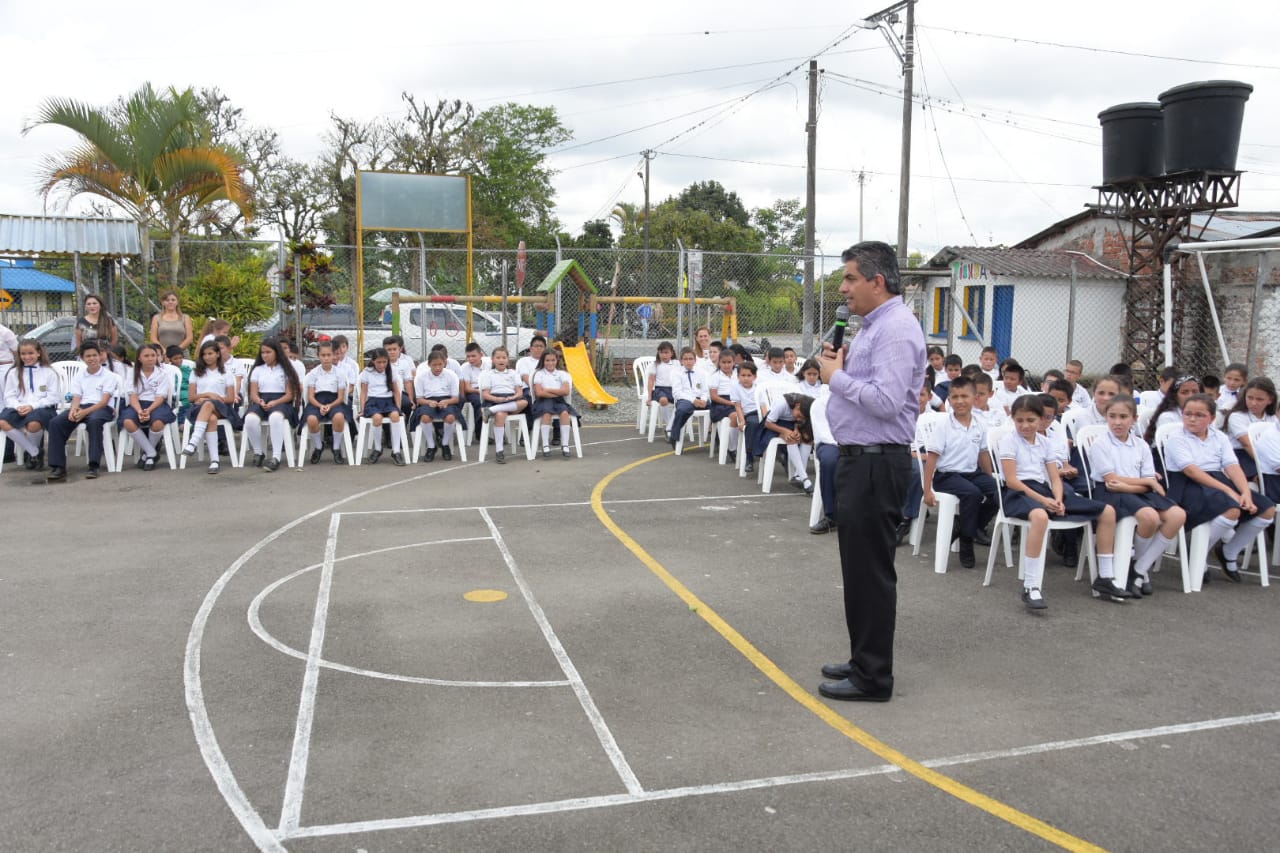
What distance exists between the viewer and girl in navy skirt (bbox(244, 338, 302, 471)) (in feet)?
38.0

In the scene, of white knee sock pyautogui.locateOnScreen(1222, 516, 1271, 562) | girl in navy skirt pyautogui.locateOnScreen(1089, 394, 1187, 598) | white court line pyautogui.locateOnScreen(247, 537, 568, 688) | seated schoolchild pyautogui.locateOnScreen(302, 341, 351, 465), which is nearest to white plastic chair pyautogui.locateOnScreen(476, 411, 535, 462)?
seated schoolchild pyautogui.locateOnScreen(302, 341, 351, 465)

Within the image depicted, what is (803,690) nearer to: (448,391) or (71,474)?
(448,391)

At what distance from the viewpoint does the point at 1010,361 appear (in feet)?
34.0

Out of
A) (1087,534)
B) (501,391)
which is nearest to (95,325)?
(501,391)

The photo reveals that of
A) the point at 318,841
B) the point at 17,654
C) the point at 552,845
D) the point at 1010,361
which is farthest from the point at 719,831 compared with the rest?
the point at 1010,361

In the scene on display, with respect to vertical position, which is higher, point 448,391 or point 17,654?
point 448,391

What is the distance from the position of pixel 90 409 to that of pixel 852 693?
923 centimetres

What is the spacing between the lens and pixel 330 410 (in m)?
11.9

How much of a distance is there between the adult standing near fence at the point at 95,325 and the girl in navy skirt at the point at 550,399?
5.06 meters

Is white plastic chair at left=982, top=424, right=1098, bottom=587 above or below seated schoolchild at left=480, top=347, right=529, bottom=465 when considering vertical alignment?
below

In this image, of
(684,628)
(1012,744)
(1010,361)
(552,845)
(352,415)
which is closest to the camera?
(552,845)

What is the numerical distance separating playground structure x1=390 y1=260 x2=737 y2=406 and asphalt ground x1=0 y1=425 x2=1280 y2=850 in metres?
7.89

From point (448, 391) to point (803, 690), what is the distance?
8.06 metres

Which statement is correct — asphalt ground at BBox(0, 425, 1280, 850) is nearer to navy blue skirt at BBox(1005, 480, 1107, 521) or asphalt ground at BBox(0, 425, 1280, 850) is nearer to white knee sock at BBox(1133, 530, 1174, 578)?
white knee sock at BBox(1133, 530, 1174, 578)
